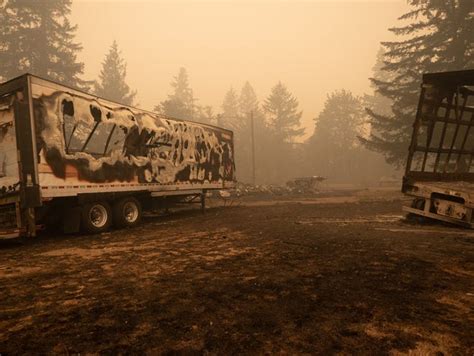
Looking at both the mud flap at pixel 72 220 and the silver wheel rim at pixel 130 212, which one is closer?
the mud flap at pixel 72 220

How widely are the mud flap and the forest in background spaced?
819 inches

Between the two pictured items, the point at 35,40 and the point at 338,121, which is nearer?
the point at 35,40

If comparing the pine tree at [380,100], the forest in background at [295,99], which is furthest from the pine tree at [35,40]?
the pine tree at [380,100]

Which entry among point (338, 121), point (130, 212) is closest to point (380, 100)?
point (338, 121)

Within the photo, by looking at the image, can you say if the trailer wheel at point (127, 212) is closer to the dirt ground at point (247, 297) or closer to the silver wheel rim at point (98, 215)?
the silver wheel rim at point (98, 215)

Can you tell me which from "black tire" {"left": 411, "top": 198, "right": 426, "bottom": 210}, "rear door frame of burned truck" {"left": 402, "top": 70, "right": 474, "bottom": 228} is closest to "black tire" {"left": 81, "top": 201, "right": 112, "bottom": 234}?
"rear door frame of burned truck" {"left": 402, "top": 70, "right": 474, "bottom": 228}

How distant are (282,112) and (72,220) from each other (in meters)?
52.8

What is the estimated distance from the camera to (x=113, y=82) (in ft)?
153

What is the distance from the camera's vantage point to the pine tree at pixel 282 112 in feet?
193

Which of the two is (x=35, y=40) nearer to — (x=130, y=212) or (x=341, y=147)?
(x=130, y=212)

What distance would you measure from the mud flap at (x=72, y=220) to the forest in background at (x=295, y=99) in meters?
20.8

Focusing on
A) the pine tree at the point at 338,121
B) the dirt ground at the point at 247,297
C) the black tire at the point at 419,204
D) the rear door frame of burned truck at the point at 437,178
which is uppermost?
the pine tree at the point at 338,121

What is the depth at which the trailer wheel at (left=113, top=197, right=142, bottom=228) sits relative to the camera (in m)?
10.7

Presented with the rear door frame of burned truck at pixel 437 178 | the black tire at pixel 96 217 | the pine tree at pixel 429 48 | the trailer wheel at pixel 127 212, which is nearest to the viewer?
the rear door frame of burned truck at pixel 437 178
